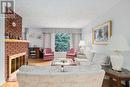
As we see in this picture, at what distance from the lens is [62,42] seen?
1138cm

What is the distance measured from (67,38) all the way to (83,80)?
936cm

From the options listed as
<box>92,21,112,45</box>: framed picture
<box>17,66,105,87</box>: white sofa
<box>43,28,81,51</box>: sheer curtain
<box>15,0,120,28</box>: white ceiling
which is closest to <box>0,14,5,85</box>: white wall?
<box>15,0,120,28</box>: white ceiling

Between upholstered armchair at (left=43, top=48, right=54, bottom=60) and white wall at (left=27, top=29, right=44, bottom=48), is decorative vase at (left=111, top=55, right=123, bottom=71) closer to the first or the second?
upholstered armchair at (left=43, top=48, right=54, bottom=60)

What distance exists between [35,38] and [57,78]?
28.9ft

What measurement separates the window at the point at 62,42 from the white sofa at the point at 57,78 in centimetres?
913

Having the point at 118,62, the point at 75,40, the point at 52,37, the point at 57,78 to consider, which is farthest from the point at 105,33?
the point at 52,37

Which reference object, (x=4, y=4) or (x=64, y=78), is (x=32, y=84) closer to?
(x=64, y=78)

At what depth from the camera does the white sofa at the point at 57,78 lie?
207cm

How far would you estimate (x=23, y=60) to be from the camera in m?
6.64

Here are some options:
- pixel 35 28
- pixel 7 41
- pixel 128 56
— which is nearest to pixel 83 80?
pixel 128 56

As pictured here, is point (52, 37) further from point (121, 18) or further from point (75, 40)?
point (121, 18)

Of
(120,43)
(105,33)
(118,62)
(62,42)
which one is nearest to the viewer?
(120,43)

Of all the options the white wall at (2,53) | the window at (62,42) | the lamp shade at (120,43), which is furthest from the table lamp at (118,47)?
the window at (62,42)

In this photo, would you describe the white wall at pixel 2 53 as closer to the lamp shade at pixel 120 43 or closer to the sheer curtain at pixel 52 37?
the lamp shade at pixel 120 43
